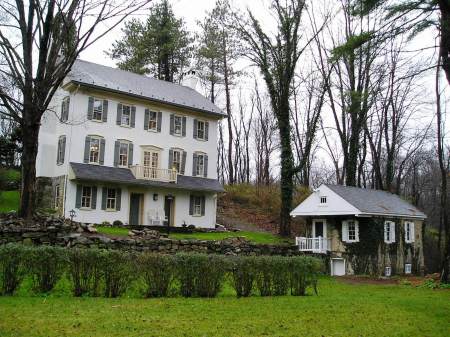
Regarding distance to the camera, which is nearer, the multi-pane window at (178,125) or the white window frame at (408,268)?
the white window frame at (408,268)

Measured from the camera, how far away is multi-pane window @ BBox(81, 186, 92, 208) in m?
23.3

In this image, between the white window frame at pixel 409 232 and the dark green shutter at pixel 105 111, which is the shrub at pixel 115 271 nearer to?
the dark green shutter at pixel 105 111

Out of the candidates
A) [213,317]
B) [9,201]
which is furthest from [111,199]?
[213,317]

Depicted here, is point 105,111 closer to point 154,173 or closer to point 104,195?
point 154,173

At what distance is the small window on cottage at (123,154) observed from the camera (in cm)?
2533

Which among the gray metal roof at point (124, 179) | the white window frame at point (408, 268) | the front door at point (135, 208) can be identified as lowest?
the white window frame at point (408, 268)

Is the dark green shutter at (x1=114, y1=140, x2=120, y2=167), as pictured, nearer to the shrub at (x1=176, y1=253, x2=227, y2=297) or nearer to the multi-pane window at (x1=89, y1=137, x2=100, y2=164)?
the multi-pane window at (x1=89, y1=137, x2=100, y2=164)

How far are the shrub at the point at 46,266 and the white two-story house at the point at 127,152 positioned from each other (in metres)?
13.1

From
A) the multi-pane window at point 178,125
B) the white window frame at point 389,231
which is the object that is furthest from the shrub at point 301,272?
the multi-pane window at point 178,125

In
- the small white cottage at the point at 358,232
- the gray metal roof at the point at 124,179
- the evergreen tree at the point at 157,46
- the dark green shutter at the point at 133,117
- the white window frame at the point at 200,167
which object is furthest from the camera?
the evergreen tree at the point at 157,46

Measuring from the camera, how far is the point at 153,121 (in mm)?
26953

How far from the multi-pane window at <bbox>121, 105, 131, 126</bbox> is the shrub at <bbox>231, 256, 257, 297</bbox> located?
16.4 meters

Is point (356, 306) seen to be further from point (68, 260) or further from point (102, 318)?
point (68, 260)

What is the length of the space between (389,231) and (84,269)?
18283 millimetres
